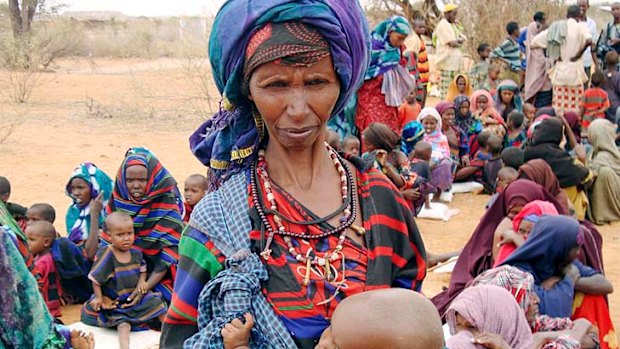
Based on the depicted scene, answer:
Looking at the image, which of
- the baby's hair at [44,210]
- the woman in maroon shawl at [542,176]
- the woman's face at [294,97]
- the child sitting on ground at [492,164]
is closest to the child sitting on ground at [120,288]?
the baby's hair at [44,210]

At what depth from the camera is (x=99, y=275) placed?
509cm

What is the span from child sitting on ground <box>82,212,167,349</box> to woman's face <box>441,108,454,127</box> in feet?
17.7

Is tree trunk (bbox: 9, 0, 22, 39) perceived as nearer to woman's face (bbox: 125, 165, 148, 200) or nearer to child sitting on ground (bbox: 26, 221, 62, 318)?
child sitting on ground (bbox: 26, 221, 62, 318)

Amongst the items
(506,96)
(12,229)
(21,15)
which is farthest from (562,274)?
(21,15)

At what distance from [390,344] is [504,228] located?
3.82 metres

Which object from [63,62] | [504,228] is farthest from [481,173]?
[63,62]

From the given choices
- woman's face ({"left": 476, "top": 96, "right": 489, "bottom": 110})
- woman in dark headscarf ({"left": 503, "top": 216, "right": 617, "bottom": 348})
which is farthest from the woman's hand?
woman's face ({"left": 476, "top": 96, "right": 489, "bottom": 110})

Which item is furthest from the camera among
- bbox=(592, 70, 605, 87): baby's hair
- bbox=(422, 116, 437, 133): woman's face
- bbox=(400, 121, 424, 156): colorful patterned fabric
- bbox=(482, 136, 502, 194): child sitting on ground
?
bbox=(592, 70, 605, 87): baby's hair

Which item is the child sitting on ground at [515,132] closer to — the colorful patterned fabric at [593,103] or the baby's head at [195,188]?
the colorful patterned fabric at [593,103]

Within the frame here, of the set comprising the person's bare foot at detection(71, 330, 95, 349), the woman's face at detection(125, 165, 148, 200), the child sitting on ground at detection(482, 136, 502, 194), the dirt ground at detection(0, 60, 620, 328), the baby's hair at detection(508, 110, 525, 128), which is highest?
the woman's face at detection(125, 165, 148, 200)

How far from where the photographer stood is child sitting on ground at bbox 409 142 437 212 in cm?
760

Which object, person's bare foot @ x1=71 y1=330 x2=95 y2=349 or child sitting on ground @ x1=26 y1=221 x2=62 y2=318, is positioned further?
child sitting on ground @ x1=26 y1=221 x2=62 y2=318

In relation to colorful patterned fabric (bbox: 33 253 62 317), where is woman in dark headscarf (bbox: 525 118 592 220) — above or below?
above

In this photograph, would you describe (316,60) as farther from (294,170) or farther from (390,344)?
(390,344)
